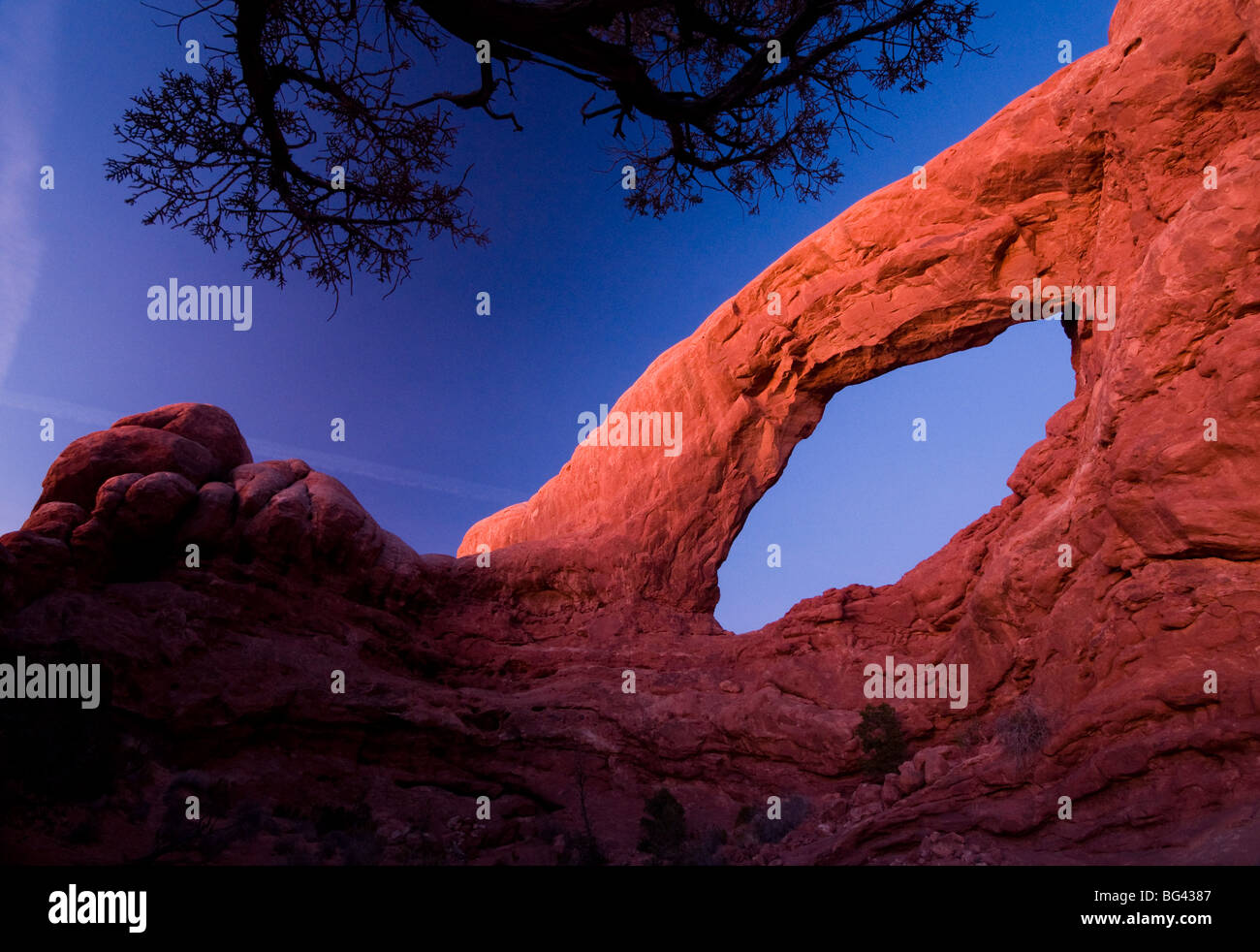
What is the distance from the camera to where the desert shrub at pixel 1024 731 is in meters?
8.27

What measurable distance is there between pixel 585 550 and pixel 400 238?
418 inches

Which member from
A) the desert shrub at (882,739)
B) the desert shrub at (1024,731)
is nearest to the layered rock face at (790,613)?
the desert shrub at (1024,731)

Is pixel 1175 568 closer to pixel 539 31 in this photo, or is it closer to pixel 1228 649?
pixel 1228 649

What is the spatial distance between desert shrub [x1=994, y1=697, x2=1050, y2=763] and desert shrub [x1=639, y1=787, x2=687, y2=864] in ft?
14.0

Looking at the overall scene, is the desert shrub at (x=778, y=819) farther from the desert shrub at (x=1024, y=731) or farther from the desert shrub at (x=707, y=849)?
the desert shrub at (x=1024, y=731)

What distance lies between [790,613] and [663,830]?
615 centimetres

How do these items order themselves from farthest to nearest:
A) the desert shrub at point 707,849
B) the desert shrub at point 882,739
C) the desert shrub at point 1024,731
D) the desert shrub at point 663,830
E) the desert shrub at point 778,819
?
the desert shrub at point 882,739 → the desert shrub at point 778,819 → the desert shrub at point 663,830 → the desert shrub at point 707,849 → the desert shrub at point 1024,731

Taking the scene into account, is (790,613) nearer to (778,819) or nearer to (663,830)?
(778,819)

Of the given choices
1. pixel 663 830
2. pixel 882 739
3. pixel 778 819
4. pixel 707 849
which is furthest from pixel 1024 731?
pixel 663 830

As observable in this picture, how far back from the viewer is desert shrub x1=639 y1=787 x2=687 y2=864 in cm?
955

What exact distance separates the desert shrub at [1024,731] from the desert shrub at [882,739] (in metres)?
2.18

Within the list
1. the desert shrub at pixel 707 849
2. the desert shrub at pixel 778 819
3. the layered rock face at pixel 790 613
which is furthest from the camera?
the desert shrub at pixel 778 819

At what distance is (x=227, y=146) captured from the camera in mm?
6344
